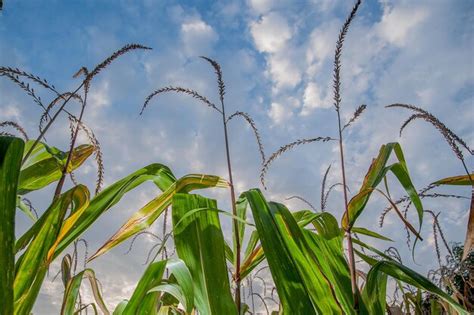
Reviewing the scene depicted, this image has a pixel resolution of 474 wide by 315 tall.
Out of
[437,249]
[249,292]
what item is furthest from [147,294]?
[249,292]

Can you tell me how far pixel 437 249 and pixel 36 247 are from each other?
1.84 m

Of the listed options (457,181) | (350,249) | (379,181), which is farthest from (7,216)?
(457,181)

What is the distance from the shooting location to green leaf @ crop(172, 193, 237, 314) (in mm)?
1009

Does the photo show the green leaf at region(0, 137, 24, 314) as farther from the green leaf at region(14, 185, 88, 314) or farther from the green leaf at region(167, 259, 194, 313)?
the green leaf at region(167, 259, 194, 313)

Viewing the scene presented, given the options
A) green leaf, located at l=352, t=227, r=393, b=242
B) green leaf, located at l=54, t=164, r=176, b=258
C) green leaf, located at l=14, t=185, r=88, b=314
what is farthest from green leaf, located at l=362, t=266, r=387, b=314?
green leaf, located at l=14, t=185, r=88, b=314

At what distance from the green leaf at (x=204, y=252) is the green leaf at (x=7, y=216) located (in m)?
0.41

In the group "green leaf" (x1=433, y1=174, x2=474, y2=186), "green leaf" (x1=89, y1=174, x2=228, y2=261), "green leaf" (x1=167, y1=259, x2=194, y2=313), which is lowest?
"green leaf" (x1=167, y1=259, x2=194, y2=313)

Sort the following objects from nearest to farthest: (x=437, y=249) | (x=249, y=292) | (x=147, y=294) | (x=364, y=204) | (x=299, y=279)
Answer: (x=299, y=279)
(x=147, y=294)
(x=364, y=204)
(x=437, y=249)
(x=249, y=292)

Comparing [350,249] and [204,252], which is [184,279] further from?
[350,249]

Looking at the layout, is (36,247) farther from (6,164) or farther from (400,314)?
(400,314)

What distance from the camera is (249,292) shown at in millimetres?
2715

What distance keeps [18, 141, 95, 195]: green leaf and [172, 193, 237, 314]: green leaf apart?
17.5 inches

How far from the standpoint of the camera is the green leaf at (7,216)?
0.80 m

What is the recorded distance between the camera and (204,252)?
109 centimetres
